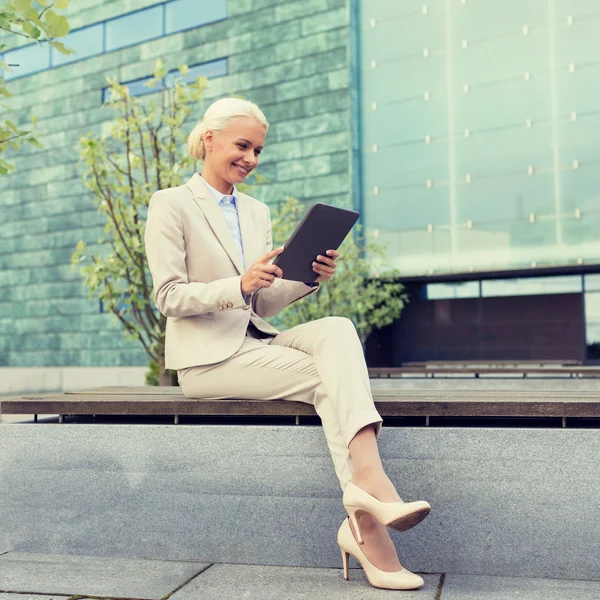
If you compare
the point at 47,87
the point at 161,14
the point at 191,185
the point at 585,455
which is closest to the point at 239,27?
the point at 161,14

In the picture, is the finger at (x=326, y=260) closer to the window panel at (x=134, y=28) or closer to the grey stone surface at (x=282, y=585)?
the grey stone surface at (x=282, y=585)

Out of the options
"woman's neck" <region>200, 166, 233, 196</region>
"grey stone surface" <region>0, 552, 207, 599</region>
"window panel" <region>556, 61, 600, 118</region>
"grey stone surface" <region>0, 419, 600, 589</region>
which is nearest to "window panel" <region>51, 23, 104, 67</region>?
"window panel" <region>556, 61, 600, 118</region>

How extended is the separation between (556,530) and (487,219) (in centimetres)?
1356

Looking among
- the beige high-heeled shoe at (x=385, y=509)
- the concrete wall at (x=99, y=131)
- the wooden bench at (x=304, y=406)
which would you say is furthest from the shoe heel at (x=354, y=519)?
the concrete wall at (x=99, y=131)

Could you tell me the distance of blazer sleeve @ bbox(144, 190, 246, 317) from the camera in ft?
11.3

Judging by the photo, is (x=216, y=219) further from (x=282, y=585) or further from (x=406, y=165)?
(x=406, y=165)

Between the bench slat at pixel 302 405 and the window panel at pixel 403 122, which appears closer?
the bench slat at pixel 302 405

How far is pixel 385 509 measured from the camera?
2.89 meters

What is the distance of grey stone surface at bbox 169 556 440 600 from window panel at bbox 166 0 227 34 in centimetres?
1864

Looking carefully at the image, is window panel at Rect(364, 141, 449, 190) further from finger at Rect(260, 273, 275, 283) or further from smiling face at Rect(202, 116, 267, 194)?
finger at Rect(260, 273, 275, 283)

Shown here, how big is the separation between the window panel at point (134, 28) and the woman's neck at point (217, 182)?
18.5 metres

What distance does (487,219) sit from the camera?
53.0ft

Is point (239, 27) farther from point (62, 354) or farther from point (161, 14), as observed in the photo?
point (62, 354)

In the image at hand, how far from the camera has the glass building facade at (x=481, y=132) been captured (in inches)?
610
